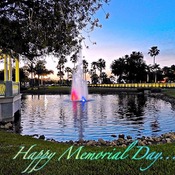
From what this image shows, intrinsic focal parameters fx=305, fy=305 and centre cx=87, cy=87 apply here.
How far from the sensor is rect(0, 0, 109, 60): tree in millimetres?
10258

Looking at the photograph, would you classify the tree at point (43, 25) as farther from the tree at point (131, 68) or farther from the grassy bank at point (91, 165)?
the tree at point (131, 68)

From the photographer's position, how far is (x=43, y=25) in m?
11.0

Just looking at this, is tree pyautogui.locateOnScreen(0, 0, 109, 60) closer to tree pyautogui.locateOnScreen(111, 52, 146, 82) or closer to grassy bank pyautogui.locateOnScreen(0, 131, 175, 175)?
grassy bank pyautogui.locateOnScreen(0, 131, 175, 175)

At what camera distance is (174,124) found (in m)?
20.8

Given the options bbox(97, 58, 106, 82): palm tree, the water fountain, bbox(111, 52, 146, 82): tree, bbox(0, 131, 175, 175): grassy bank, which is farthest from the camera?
bbox(97, 58, 106, 82): palm tree

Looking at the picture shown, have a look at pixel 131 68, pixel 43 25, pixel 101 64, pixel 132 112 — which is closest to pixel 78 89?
pixel 132 112

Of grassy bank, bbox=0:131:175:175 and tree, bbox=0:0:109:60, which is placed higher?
tree, bbox=0:0:109:60

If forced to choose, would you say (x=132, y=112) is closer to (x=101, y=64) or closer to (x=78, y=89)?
(x=78, y=89)

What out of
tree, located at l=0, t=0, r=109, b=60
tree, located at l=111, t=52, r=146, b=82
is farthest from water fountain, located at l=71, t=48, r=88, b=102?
tree, located at l=111, t=52, r=146, b=82

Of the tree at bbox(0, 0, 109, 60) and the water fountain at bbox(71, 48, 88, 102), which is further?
the water fountain at bbox(71, 48, 88, 102)

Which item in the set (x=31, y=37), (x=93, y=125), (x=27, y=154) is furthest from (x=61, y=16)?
(x=93, y=125)

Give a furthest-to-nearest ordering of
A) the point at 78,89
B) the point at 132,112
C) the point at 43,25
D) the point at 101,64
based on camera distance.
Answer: the point at 101,64 → the point at 78,89 → the point at 132,112 → the point at 43,25

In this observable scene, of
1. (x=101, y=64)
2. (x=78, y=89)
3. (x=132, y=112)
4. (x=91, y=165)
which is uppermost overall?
(x=101, y=64)

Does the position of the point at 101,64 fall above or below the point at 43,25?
above
